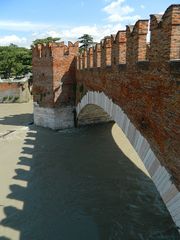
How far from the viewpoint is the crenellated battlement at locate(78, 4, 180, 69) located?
5148 millimetres

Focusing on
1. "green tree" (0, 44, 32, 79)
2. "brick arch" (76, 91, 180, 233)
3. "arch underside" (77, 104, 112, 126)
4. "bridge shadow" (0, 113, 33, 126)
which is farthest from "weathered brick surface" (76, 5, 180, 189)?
"green tree" (0, 44, 32, 79)

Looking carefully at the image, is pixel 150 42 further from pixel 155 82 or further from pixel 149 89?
pixel 149 89

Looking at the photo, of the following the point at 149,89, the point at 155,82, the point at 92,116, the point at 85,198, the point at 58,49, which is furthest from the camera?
the point at 92,116

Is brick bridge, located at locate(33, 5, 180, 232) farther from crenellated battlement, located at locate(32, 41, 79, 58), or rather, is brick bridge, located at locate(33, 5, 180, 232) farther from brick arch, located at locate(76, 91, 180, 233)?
crenellated battlement, located at locate(32, 41, 79, 58)

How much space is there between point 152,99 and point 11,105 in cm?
2491

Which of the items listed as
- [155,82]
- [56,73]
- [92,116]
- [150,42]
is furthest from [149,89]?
[92,116]

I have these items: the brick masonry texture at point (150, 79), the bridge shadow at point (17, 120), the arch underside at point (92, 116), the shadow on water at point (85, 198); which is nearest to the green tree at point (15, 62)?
the bridge shadow at point (17, 120)

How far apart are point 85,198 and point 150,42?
5334 mm

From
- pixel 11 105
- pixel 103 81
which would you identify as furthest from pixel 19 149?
pixel 11 105

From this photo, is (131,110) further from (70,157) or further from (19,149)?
(19,149)

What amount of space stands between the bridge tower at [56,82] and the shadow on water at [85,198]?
3.64 metres

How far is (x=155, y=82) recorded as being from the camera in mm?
5969

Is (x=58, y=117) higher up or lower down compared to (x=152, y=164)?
lower down

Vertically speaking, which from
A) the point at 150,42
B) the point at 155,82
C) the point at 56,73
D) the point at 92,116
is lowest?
the point at 92,116
